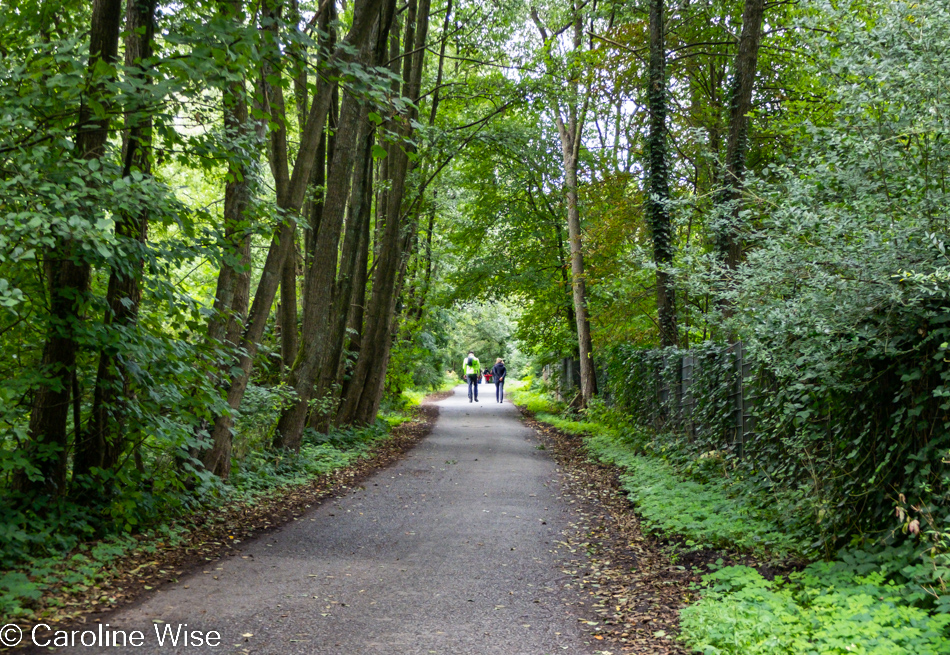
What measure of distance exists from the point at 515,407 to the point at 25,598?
27.9m

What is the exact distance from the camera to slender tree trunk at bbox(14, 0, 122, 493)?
5824mm

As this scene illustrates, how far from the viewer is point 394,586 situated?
5.70 meters

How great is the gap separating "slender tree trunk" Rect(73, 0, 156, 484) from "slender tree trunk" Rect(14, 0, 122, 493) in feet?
0.69

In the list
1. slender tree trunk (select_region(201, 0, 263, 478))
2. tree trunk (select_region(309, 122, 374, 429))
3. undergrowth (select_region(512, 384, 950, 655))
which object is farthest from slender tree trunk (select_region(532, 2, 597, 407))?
undergrowth (select_region(512, 384, 950, 655))

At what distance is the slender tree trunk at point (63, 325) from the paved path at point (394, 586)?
1647 millimetres

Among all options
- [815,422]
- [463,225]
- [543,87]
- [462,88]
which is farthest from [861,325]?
[463,225]

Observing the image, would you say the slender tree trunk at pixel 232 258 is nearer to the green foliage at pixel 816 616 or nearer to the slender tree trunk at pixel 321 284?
the slender tree trunk at pixel 321 284

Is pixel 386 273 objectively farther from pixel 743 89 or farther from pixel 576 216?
pixel 743 89

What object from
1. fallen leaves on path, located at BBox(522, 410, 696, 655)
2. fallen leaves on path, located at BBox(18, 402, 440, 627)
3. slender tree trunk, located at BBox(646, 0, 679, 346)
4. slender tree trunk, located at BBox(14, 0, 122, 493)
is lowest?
fallen leaves on path, located at BBox(18, 402, 440, 627)

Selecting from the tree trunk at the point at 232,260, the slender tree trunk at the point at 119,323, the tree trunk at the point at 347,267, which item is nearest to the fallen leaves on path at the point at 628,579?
the tree trunk at the point at 232,260

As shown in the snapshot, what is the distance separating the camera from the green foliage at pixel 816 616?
3.96 meters

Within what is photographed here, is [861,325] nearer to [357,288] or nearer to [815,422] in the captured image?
[815,422]

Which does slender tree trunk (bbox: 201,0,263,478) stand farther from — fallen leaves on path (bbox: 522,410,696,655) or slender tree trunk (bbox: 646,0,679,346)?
slender tree trunk (bbox: 646,0,679,346)

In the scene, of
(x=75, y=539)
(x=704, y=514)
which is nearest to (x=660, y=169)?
(x=704, y=514)
